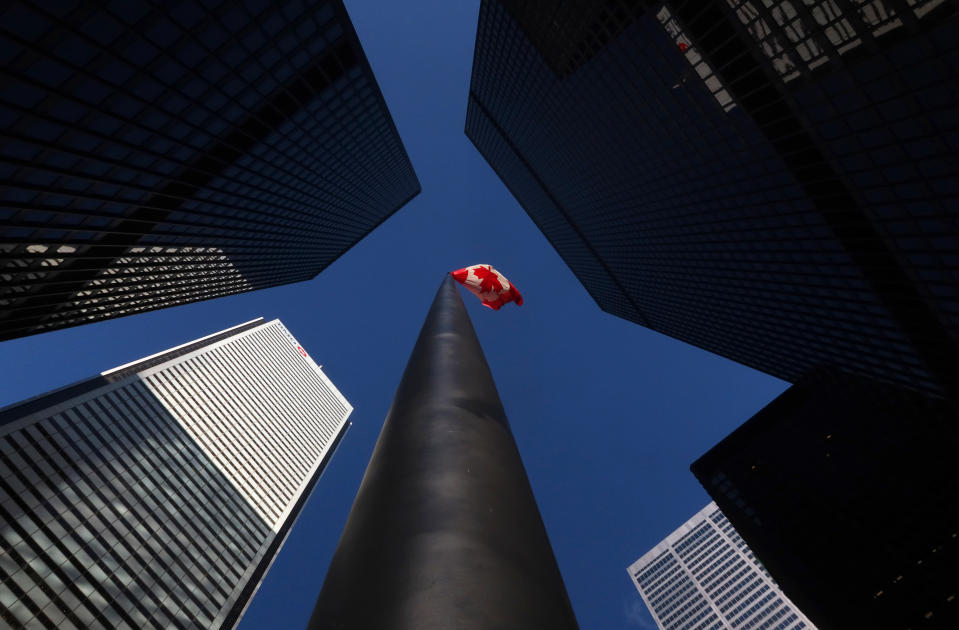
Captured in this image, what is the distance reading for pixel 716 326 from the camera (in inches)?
3666

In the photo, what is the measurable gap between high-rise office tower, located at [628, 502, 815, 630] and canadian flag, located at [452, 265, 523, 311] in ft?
481

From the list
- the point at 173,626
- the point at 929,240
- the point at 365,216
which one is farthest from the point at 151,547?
the point at 929,240

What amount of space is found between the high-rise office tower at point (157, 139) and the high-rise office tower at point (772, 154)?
30.6 meters

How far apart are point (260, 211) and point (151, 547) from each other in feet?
168

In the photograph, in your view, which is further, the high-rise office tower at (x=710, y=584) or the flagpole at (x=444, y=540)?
the high-rise office tower at (x=710, y=584)

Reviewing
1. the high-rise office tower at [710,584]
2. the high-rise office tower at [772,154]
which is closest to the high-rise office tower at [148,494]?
the high-rise office tower at [772,154]

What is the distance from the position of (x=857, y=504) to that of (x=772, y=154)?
50845mm

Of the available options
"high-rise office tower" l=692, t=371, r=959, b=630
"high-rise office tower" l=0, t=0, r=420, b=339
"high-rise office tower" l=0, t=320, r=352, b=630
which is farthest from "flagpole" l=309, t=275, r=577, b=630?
"high-rise office tower" l=692, t=371, r=959, b=630

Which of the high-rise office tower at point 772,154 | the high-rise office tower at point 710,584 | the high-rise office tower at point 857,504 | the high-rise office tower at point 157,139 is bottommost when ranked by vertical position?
the high-rise office tower at point 710,584

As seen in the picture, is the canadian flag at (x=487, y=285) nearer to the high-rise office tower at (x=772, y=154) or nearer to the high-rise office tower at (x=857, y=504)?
the high-rise office tower at (x=772, y=154)

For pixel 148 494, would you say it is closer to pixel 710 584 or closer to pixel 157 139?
pixel 157 139

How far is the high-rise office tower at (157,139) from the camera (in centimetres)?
3123

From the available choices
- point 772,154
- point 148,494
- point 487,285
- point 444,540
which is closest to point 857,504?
point 772,154

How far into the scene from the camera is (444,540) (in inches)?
135
